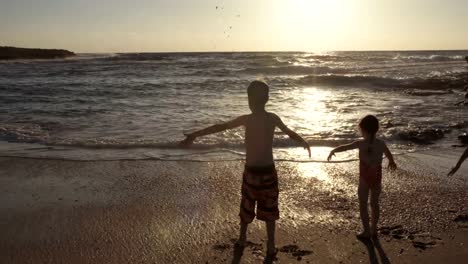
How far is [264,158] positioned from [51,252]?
80.0 inches

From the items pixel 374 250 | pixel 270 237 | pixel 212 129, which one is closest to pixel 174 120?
pixel 212 129

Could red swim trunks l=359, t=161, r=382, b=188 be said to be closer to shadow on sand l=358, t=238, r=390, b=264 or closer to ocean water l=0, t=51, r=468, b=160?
shadow on sand l=358, t=238, r=390, b=264

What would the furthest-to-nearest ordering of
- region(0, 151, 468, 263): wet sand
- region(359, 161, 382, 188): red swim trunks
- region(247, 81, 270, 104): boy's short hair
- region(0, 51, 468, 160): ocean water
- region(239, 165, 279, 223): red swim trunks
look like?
region(0, 51, 468, 160): ocean water, region(359, 161, 382, 188): red swim trunks, region(0, 151, 468, 263): wet sand, region(239, 165, 279, 223): red swim trunks, region(247, 81, 270, 104): boy's short hair

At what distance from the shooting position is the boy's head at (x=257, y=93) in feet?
12.4

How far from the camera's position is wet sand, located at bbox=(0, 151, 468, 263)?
4.03m

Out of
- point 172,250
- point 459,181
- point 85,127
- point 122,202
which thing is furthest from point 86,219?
point 85,127

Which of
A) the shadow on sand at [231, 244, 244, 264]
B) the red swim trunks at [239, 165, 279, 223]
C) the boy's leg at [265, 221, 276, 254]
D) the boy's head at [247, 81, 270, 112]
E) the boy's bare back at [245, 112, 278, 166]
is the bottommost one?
the shadow on sand at [231, 244, 244, 264]

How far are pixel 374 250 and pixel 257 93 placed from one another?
171cm

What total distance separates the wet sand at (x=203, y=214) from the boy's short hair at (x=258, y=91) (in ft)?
4.34

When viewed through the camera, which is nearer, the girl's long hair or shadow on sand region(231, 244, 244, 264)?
shadow on sand region(231, 244, 244, 264)

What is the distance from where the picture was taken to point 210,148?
8398 millimetres

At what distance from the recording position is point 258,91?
380 cm

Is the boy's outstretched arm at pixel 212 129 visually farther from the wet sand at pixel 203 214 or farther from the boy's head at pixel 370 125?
→ the boy's head at pixel 370 125

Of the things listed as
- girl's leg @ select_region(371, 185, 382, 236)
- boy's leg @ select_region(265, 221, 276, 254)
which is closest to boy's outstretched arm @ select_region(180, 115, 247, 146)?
boy's leg @ select_region(265, 221, 276, 254)
